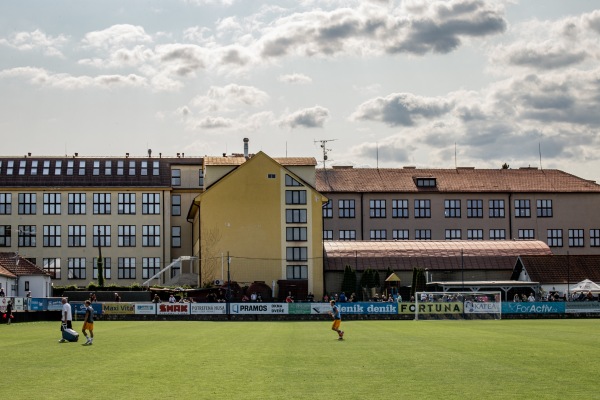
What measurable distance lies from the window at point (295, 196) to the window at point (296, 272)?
6.41 m

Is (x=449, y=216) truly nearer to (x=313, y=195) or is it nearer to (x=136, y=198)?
(x=313, y=195)

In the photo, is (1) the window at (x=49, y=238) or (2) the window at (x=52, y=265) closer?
(2) the window at (x=52, y=265)

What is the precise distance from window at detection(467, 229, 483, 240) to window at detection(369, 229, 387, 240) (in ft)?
32.6

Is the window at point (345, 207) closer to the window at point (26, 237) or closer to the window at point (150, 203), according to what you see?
the window at point (150, 203)

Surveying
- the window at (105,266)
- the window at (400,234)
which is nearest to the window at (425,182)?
the window at (400,234)

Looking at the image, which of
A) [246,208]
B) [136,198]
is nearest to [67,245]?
[136,198]

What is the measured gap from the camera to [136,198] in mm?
107000

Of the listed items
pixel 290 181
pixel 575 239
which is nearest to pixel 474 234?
pixel 575 239

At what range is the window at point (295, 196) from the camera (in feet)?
308

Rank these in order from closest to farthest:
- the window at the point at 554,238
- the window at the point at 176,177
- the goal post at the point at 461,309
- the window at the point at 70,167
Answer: the goal post at the point at 461,309, the window at the point at 70,167, the window at the point at 176,177, the window at the point at 554,238

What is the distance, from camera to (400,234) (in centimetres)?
11294

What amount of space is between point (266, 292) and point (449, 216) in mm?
34116

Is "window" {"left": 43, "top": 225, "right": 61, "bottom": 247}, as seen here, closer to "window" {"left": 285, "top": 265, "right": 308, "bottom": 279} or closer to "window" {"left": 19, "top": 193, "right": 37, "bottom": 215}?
"window" {"left": 19, "top": 193, "right": 37, "bottom": 215}

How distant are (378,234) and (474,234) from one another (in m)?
11.5
